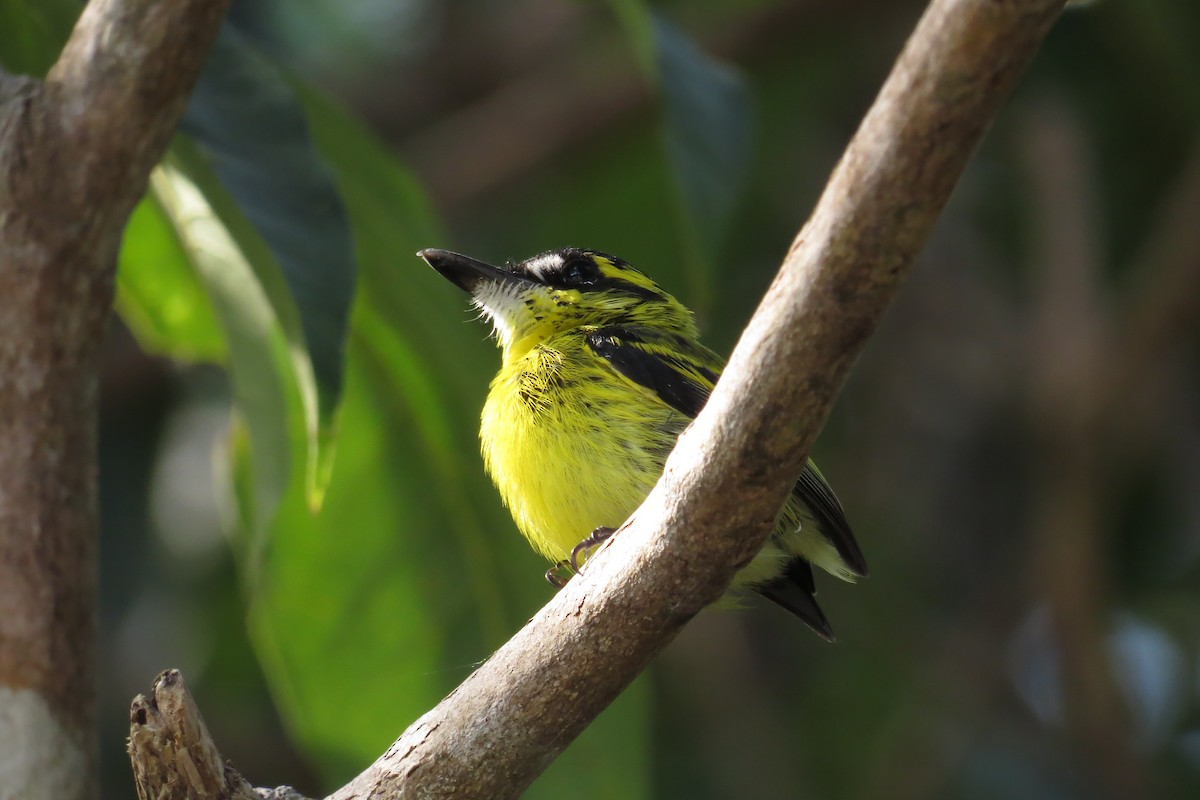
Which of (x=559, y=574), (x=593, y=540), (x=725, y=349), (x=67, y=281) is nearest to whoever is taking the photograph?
(x=67, y=281)

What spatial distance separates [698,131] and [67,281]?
1.49m

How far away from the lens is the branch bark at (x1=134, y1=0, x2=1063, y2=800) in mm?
1652

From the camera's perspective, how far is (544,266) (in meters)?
4.24

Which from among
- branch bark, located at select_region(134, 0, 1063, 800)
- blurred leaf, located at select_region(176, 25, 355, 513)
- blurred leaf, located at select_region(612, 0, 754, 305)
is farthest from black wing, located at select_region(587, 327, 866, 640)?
branch bark, located at select_region(134, 0, 1063, 800)

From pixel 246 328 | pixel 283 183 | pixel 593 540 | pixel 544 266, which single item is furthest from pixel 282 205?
pixel 544 266

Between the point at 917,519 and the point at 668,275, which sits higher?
the point at 668,275

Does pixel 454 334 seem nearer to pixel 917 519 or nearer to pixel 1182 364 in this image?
pixel 917 519

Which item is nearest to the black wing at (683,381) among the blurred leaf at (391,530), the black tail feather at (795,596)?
the black tail feather at (795,596)

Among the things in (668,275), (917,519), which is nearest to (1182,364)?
(917,519)

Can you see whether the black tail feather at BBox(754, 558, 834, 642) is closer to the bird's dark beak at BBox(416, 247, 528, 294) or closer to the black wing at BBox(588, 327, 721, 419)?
the black wing at BBox(588, 327, 721, 419)

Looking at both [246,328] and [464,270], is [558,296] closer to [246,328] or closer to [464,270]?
[464,270]

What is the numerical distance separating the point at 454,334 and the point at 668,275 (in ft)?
6.75

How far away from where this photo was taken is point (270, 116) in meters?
3.28

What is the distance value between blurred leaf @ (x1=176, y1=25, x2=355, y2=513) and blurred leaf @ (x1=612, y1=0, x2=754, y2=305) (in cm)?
81
